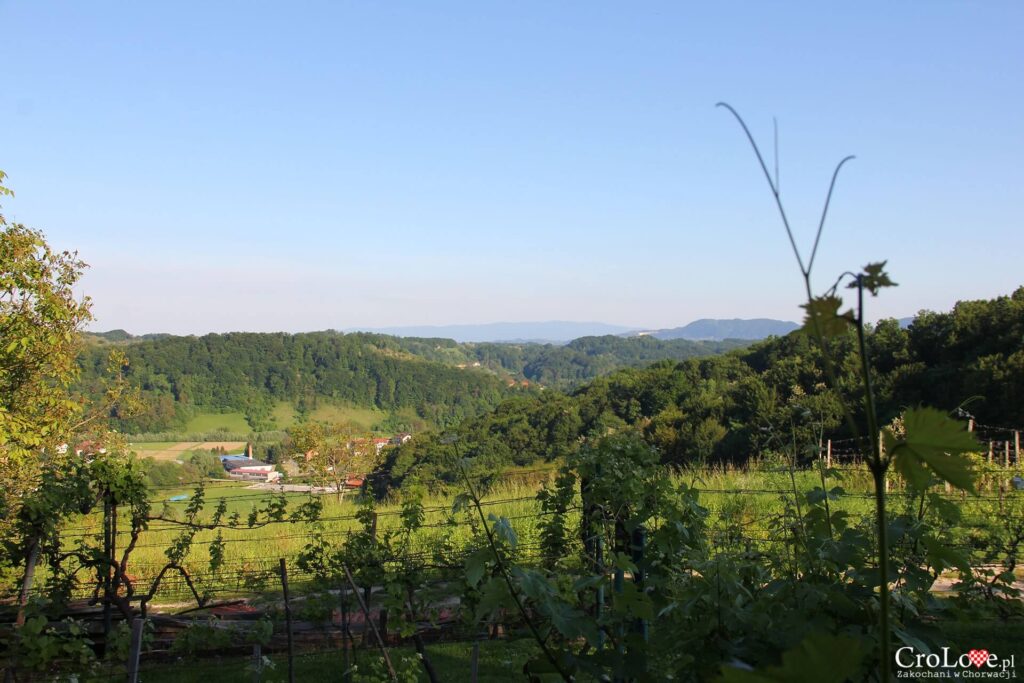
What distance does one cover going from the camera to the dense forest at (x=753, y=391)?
816 inches

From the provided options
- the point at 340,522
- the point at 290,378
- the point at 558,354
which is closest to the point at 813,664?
the point at 340,522

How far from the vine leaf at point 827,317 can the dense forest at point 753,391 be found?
542 inches

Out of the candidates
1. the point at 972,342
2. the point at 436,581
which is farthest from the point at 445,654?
the point at 972,342

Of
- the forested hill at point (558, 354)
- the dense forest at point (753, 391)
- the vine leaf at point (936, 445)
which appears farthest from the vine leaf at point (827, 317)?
the forested hill at point (558, 354)

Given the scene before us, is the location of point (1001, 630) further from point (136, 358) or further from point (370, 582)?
point (136, 358)

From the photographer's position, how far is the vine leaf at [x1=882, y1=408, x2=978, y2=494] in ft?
2.26

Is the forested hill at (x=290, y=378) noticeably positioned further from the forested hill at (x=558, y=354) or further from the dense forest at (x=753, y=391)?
the dense forest at (x=753, y=391)

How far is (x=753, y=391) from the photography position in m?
28.2

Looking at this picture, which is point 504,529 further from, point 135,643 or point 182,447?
point 182,447

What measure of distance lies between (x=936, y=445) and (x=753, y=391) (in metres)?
29.0

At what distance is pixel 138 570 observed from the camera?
8266 mm

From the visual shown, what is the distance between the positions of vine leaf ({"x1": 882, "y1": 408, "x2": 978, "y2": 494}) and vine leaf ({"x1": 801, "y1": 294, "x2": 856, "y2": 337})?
133 mm

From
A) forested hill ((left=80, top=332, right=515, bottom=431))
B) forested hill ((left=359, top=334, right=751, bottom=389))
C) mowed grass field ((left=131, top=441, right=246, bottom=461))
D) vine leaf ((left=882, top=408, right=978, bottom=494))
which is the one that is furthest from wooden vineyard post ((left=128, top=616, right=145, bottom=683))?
forested hill ((left=359, top=334, right=751, bottom=389))

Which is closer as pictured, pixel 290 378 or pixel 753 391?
pixel 753 391
